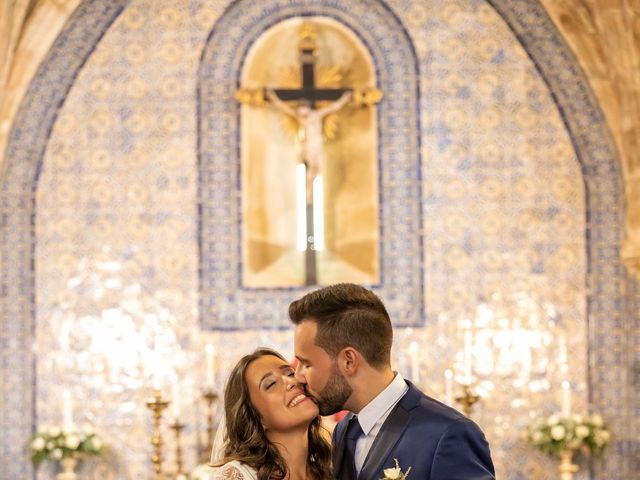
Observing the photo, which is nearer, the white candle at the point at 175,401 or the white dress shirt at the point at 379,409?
the white dress shirt at the point at 379,409

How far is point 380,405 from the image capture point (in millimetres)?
3781

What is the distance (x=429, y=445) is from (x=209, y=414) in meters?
5.30

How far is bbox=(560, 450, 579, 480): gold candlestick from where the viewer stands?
8.28 m

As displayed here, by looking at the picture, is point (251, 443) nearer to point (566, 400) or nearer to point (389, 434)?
point (389, 434)

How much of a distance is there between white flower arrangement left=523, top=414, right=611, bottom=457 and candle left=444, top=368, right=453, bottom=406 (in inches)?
25.1

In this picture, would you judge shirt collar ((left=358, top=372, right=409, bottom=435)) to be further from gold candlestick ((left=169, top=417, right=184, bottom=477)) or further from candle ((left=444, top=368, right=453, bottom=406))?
candle ((left=444, top=368, right=453, bottom=406))

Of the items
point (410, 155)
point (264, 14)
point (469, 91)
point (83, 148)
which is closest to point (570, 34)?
point (469, 91)

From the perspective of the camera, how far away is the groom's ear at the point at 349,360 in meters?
3.74

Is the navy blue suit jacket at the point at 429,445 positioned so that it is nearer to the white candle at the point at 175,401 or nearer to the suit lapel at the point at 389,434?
the suit lapel at the point at 389,434

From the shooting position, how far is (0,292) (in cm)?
892

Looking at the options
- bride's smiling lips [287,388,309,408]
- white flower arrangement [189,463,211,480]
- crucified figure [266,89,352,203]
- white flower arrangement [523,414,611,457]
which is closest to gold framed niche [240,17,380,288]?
crucified figure [266,89,352,203]

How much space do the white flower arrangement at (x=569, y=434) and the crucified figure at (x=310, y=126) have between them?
2504mm

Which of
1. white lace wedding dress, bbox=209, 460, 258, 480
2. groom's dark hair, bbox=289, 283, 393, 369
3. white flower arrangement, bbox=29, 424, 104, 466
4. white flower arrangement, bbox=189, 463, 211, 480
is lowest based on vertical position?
white flower arrangement, bbox=189, 463, 211, 480

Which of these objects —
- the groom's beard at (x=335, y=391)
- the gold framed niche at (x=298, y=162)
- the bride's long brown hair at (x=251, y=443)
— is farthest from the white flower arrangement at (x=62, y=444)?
the groom's beard at (x=335, y=391)
